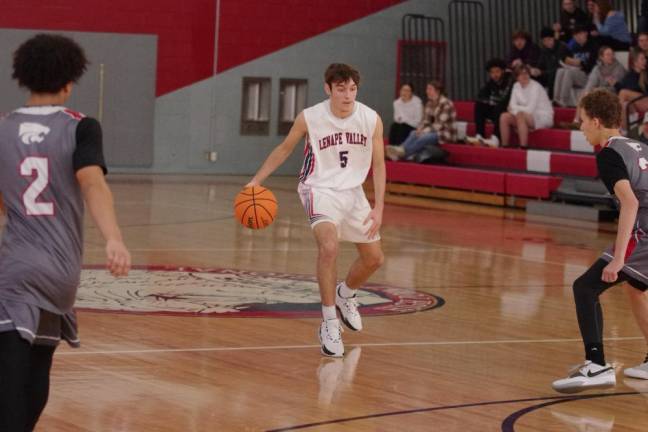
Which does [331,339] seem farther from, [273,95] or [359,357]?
[273,95]

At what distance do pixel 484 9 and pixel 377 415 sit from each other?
17726 mm

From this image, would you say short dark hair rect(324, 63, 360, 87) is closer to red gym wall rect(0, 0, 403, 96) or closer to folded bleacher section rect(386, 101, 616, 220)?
folded bleacher section rect(386, 101, 616, 220)

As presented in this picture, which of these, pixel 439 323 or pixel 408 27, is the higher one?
pixel 408 27

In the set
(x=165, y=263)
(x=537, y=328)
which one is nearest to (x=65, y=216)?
(x=537, y=328)

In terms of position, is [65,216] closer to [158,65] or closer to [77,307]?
[77,307]

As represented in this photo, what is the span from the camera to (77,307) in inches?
324

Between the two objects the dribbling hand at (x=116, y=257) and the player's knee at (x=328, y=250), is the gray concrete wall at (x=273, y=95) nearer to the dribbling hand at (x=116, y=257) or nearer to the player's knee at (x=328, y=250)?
the player's knee at (x=328, y=250)

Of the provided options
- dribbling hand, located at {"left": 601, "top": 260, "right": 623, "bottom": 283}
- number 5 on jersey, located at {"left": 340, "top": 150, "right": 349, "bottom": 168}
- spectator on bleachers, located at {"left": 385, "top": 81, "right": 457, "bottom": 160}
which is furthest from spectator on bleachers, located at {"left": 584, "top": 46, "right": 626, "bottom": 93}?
dribbling hand, located at {"left": 601, "top": 260, "right": 623, "bottom": 283}

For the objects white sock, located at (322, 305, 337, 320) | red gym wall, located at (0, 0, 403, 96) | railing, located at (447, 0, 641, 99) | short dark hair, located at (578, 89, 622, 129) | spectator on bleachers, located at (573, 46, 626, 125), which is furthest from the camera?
railing, located at (447, 0, 641, 99)

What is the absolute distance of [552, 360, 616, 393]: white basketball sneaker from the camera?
6.24 metres

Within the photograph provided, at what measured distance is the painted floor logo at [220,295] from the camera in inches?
331

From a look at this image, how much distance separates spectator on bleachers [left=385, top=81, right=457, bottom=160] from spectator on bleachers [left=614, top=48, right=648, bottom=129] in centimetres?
263

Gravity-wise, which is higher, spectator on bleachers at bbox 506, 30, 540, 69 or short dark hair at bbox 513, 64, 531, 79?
spectator on bleachers at bbox 506, 30, 540, 69

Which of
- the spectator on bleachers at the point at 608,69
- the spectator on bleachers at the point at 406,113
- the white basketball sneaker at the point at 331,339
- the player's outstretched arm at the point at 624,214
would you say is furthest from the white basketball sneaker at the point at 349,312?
the spectator on bleachers at the point at 406,113
